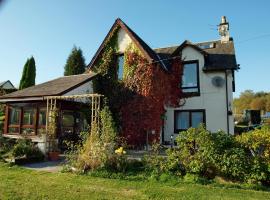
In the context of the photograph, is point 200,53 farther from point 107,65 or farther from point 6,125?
point 6,125

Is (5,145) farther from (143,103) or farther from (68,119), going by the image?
(143,103)

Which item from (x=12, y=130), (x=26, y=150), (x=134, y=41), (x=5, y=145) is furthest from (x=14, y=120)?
(x=134, y=41)

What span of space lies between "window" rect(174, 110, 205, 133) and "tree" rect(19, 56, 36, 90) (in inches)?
1016

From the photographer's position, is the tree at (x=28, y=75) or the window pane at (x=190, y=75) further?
the tree at (x=28, y=75)

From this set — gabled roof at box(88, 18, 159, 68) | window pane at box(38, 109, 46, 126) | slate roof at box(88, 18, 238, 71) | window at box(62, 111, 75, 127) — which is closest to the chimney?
slate roof at box(88, 18, 238, 71)

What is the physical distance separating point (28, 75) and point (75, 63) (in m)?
7.98

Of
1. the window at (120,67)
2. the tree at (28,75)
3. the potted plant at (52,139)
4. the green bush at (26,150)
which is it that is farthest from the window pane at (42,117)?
the tree at (28,75)

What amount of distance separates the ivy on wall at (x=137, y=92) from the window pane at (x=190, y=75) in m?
0.64

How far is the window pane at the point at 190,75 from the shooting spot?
20.3 metres

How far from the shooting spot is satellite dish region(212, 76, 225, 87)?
19.3 metres

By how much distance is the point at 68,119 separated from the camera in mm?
18594

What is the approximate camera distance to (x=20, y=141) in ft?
46.3

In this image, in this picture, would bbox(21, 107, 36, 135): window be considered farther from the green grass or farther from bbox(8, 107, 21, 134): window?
the green grass

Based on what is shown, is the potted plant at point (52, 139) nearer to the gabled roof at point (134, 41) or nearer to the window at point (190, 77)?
the gabled roof at point (134, 41)
